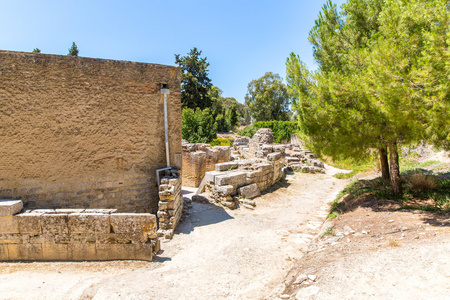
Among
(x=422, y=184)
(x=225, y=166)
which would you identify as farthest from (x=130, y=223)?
(x=422, y=184)

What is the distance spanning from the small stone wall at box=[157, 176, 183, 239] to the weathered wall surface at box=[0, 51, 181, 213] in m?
1.09

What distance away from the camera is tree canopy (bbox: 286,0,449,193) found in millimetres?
5168

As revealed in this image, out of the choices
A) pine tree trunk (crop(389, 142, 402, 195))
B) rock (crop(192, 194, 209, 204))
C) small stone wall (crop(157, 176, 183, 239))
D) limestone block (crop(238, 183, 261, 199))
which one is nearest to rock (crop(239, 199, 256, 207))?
limestone block (crop(238, 183, 261, 199))

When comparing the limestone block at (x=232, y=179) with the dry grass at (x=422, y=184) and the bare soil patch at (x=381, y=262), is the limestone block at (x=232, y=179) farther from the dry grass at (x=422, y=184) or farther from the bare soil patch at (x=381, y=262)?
the dry grass at (x=422, y=184)

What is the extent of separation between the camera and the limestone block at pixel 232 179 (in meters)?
9.10

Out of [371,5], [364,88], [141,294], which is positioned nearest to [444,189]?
[364,88]

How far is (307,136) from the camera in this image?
28.6 feet

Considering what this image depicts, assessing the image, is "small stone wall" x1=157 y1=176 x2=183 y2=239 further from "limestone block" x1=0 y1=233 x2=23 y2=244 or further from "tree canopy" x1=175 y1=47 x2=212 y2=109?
"tree canopy" x1=175 y1=47 x2=212 y2=109

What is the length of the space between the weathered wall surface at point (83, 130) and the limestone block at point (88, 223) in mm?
2043

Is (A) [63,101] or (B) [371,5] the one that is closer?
(A) [63,101]

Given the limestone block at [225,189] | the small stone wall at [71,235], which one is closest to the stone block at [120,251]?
the small stone wall at [71,235]

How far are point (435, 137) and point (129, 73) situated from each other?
7.77 meters

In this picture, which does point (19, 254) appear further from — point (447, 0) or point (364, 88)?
point (447, 0)

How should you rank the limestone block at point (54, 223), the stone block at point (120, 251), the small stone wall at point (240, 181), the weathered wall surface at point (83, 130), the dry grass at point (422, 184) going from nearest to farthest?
the limestone block at point (54, 223)
the stone block at point (120, 251)
the weathered wall surface at point (83, 130)
the dry grass at point (422, 184)
the small stone wall at point (240, 181)
